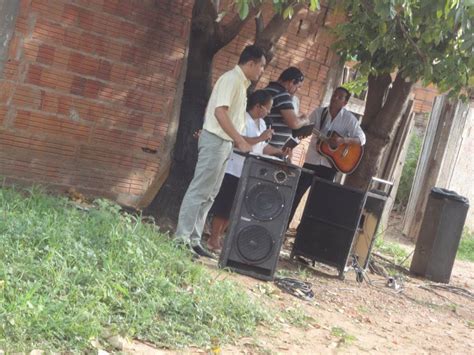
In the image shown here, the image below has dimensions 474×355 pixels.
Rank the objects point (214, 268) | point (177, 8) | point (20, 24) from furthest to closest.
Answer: point (177, 8) < point (20, 24) < point (214, 268)

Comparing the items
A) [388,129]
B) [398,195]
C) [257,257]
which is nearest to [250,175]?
[257,257]

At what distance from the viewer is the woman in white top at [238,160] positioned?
7.60 metres

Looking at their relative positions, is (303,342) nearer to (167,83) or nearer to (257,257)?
(257,257)

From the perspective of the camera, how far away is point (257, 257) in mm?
7125

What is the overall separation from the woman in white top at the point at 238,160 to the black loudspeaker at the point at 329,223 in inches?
42.3

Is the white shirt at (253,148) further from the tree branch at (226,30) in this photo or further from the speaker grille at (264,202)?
the tree branch at (226,30)

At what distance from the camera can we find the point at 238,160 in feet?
25.3

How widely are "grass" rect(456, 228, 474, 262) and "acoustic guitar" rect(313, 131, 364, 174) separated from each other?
5.58 meters

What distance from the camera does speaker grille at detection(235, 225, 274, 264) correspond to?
707 centimetres

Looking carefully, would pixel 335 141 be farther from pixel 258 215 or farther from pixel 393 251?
pixel 393 251

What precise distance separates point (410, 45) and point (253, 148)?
2274 millimetres

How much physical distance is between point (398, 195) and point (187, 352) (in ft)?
41.0

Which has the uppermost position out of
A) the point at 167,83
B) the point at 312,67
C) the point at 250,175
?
the point at 312,67

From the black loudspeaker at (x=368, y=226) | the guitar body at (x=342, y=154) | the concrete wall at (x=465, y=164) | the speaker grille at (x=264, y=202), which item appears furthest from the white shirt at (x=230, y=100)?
the concrete wall at (x=465, y=164)
